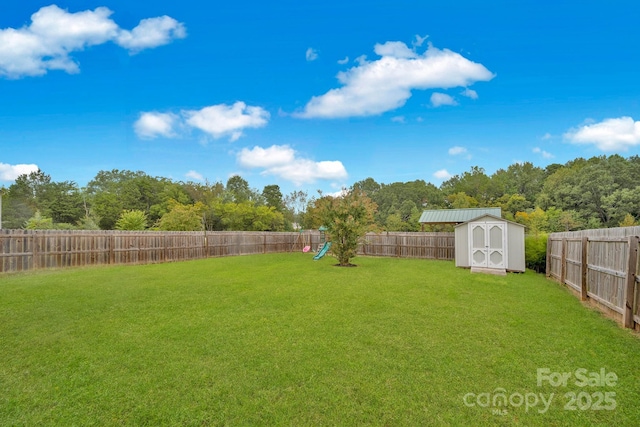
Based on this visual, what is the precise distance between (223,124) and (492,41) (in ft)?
46.8

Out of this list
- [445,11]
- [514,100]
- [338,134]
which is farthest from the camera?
[338,134]

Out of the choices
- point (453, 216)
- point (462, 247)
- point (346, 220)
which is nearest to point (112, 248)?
point (346, 220)

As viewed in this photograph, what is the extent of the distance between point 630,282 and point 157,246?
15.0 metres

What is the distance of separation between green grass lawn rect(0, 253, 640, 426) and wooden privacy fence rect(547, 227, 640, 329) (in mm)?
344

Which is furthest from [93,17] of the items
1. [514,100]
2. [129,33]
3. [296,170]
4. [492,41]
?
[296,170]

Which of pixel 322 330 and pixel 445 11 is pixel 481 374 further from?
pixel 445 11

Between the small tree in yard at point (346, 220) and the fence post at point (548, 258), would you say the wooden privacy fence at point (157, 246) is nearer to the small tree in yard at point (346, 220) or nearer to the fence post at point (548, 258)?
the small tree in yard at point (346, 220)

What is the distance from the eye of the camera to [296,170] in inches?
1407

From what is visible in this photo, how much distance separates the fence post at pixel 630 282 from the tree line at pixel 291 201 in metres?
18.9

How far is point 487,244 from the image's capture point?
445 inches

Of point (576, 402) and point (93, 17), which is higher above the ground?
point (93, 17)

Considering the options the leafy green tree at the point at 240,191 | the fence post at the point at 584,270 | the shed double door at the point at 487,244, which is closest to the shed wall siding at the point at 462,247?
the shed double door at the point at 487,244

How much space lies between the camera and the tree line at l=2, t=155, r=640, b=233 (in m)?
30.4

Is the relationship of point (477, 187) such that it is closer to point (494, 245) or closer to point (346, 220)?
point (494, 245)
